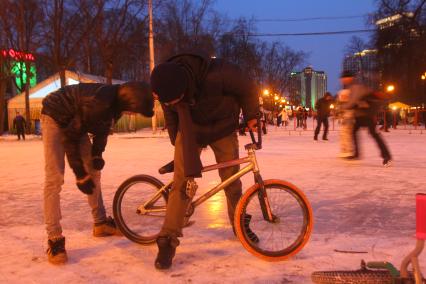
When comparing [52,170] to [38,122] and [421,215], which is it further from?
[38,122]

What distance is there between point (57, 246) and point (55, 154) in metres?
0.76

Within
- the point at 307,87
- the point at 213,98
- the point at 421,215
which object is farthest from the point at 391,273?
the point at 307,87

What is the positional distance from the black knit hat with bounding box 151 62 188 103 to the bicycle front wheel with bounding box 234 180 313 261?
39.9 inches

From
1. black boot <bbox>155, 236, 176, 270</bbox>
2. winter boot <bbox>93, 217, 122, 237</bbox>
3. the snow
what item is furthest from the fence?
Result: black boot <bbox>155, 236, 176, 270</bbox>

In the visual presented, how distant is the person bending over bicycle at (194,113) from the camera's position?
3791mm

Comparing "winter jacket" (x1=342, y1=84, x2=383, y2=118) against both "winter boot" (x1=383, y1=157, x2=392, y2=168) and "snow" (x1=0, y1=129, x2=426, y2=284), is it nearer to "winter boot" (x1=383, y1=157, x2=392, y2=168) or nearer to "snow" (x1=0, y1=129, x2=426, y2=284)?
"winter boot" (x1=383, y1=157, x2=392, y2=168)

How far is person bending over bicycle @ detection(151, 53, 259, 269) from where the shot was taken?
379 cm

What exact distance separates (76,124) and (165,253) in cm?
125

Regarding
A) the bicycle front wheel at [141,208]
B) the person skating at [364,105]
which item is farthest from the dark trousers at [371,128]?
the bicycle front wheel at [141,208]

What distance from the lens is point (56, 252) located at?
4066 millimetres

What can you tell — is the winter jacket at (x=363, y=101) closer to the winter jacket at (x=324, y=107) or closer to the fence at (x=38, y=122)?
the winter jacket at (x=324, y=107)

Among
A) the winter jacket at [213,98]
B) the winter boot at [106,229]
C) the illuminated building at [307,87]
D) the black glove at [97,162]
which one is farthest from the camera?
the illuminated building at [307,87]

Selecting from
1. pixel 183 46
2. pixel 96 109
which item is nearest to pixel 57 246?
pixel 96 109

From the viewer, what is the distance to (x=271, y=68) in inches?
2625
